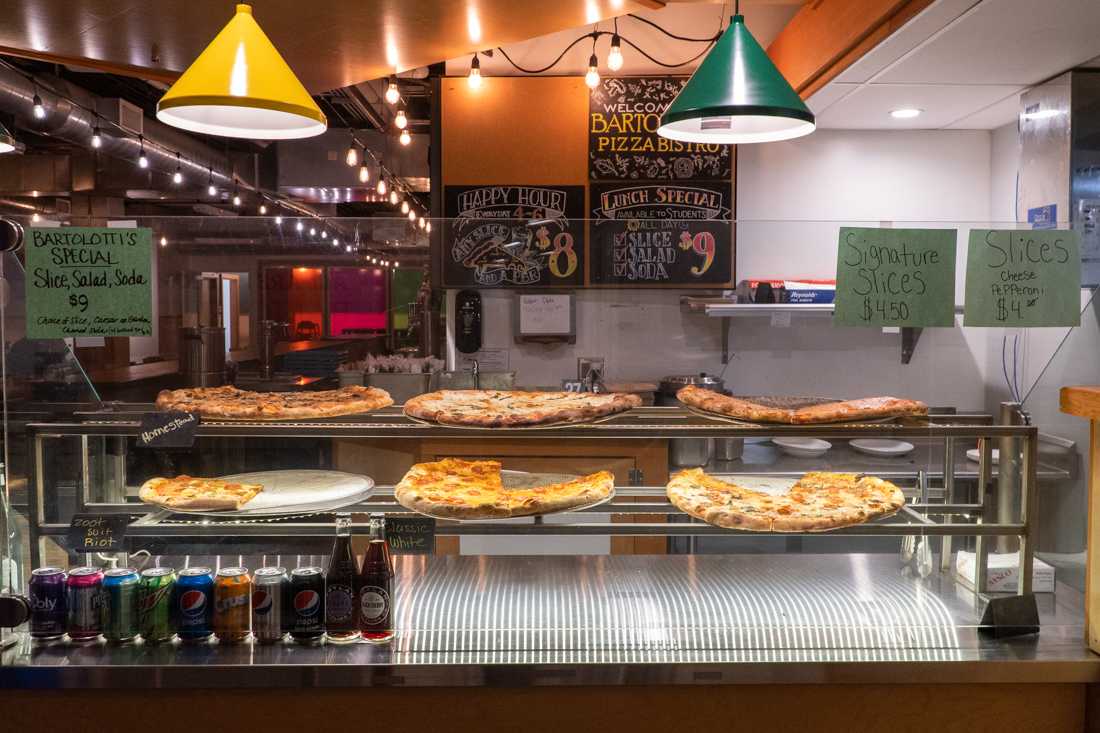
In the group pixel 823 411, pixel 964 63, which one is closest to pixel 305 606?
pixel 823 411

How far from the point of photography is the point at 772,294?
3547 millimetres

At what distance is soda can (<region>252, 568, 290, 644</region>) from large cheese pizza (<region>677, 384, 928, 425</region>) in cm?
97

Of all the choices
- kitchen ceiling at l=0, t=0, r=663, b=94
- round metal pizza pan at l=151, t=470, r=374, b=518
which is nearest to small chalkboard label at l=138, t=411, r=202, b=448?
round metal pizza pan at l=151, t=470, r=374, b=518

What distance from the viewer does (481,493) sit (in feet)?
6.46

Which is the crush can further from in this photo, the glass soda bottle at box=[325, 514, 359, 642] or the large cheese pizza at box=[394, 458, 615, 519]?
the large cheese pizza at box=[394, 458, 615, 519]

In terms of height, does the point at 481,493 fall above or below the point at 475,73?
below

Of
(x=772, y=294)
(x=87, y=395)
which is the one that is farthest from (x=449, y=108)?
(x=87, y=395)

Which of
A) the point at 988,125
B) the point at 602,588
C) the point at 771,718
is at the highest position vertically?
the point at 988,125

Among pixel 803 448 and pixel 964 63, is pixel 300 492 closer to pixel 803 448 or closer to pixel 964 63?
pixel 803 448

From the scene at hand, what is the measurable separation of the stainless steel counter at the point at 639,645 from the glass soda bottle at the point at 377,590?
1.6 inches

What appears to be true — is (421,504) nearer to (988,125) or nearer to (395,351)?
(395,351)

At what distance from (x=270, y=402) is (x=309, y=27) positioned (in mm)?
2125

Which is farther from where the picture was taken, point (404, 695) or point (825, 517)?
point (825, 517)

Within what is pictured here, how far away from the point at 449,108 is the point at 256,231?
3.01 meters
